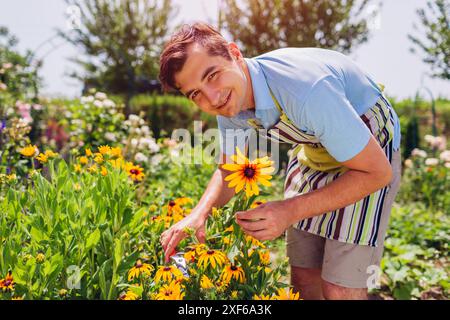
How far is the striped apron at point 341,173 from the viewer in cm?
165

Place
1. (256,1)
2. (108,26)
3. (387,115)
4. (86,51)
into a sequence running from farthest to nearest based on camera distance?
1. (86,51)
2. (108,26)
3. (256,1)
4. (387,115)

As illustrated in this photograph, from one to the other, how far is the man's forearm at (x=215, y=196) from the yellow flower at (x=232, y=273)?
31 cm

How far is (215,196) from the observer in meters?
1.80

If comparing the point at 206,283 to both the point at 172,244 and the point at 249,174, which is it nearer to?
the point at 172,244

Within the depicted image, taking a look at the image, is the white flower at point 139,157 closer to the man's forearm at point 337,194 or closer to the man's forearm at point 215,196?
the man's forearm at point 215,196

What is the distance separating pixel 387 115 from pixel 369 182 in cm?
38

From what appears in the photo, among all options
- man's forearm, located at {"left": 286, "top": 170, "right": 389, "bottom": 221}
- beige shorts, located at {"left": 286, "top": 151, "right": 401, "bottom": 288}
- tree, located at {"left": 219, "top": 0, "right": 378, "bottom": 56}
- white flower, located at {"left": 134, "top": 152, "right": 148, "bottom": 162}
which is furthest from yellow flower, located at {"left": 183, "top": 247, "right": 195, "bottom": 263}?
tree, located at {"left": 219, "top": 0, "right": 378, "bottom": 56}

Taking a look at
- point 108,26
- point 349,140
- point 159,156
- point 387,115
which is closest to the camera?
point 349,140

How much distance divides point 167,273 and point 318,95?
27.9 inches

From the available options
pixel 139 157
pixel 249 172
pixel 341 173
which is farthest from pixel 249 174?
pixel 139 157

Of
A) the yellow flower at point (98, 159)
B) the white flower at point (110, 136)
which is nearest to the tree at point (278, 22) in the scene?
the white flower at point (110, 136)
